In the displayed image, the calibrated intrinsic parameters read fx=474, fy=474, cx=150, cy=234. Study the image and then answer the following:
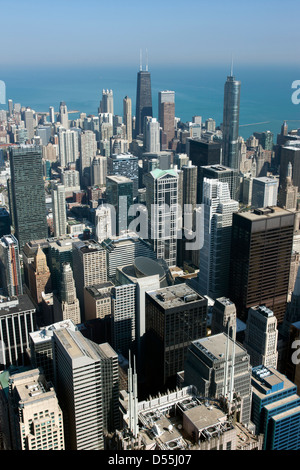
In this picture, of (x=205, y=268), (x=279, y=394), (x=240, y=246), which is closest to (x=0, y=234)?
(x=205, y=268)

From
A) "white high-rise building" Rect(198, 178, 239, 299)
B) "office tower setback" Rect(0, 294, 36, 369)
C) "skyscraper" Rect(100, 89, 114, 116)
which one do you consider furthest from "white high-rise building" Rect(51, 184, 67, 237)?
"skyscraper" Rect(100, 89, 114, 116)

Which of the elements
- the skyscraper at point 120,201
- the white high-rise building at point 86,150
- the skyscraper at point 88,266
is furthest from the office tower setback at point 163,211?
the white high-rise building at point 86,150

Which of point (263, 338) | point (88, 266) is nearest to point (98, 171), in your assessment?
point (88, 266)

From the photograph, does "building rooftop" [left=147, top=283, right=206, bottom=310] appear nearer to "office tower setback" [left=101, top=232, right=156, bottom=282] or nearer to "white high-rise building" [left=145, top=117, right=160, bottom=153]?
"office tower setback" [left=101, top=232, right=156, bottom=282]

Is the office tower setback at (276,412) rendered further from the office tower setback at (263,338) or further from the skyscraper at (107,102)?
the skyscraper at (107,102)

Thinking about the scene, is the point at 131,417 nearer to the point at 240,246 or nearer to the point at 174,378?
the point at 174,378

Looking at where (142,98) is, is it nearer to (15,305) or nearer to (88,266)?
(88,266)

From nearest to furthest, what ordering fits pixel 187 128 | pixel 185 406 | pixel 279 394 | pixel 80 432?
pixel 185 406, pixel 80 432, pixel 279 394, pixel 187 128
